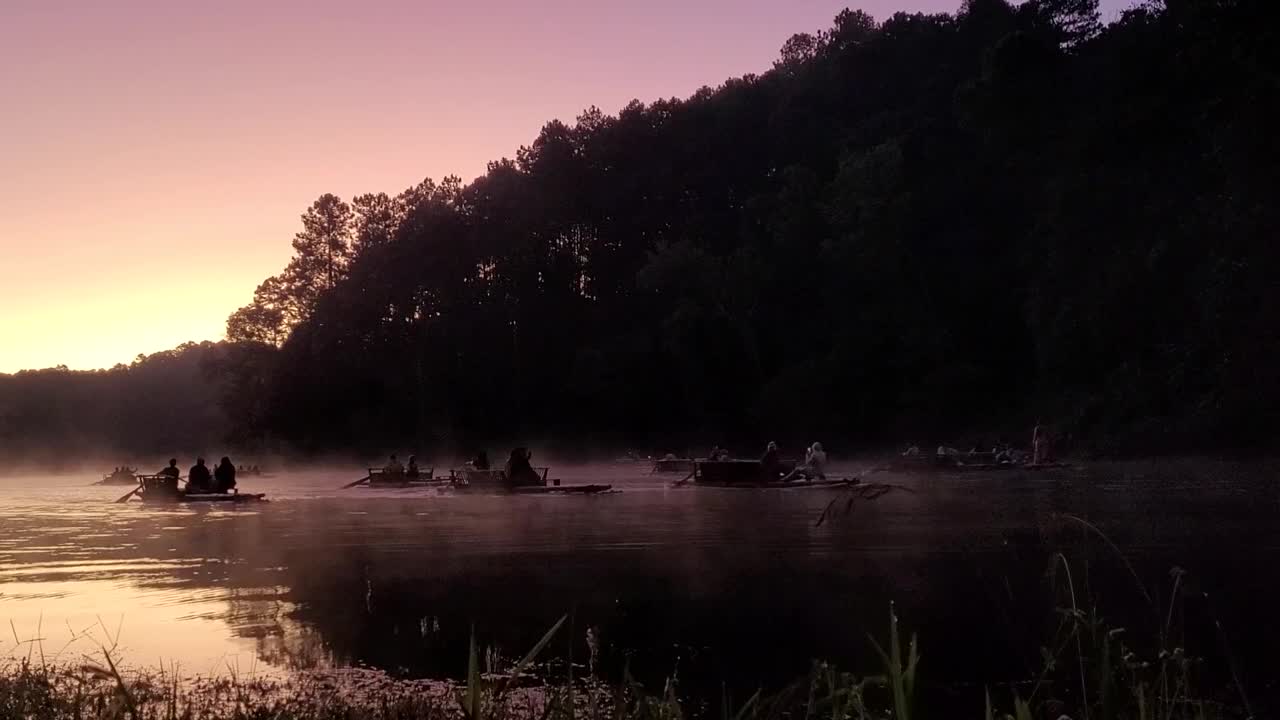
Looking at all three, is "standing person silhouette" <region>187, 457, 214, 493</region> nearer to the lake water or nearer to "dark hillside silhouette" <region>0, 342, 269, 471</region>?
the lake water

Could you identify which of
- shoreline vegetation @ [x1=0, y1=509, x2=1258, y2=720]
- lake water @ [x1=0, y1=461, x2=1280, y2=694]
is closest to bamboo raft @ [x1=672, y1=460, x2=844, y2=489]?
lake water @ [x1=0, y1=461, x2=1280, y2=694]

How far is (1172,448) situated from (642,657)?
42.7m

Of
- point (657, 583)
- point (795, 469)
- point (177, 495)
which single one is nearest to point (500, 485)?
point (795, 469)

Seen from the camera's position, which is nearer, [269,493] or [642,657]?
[642,657]

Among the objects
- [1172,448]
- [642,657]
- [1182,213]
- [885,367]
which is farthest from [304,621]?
[885,367]

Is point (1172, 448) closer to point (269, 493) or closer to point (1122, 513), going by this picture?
point (1122, 513)

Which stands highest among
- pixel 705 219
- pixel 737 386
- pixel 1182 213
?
pixel 705 219

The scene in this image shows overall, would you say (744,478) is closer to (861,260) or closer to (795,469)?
(795,469)

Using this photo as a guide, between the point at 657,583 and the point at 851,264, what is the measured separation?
55.1 metres

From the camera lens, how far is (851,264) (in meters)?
69.4

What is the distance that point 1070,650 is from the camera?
11.6m

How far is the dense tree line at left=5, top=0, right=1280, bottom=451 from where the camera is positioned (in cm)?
4912

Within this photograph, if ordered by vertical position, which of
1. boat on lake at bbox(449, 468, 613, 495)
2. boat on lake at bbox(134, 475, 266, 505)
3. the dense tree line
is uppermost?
the dense tree line

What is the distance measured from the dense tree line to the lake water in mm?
20911
